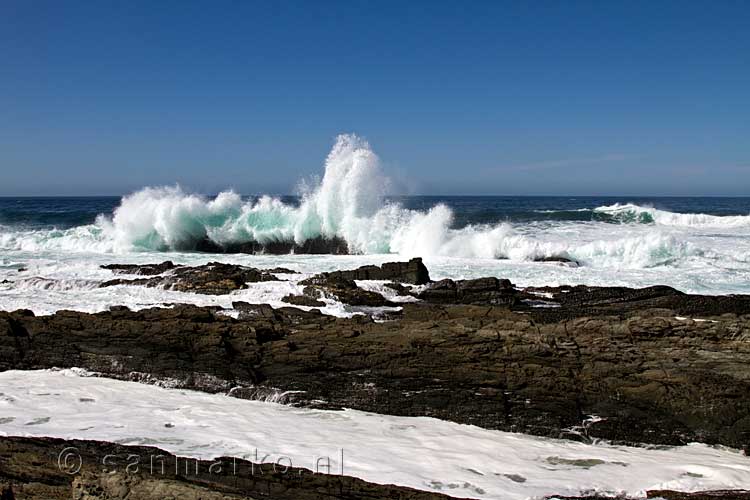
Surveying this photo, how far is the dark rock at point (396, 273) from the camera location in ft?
47.0

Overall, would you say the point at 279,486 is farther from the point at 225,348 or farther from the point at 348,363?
the point at 225,348

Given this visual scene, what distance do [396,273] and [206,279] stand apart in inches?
178

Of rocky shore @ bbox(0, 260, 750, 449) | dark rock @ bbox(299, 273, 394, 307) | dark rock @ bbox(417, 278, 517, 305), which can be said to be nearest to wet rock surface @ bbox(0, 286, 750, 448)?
rocky shore @ bbox(0, 260, 750, 449)

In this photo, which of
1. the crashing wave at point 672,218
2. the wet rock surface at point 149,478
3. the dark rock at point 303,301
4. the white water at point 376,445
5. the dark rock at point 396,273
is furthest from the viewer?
the crashing wave at point 672,218

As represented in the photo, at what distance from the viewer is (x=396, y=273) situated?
48.0ft

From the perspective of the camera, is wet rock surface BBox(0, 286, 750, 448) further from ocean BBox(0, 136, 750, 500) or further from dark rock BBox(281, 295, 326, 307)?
dark rock BBox(281, 295, 326, 307)

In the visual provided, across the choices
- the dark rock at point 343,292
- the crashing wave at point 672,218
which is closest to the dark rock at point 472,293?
the dark rock at point 343,292

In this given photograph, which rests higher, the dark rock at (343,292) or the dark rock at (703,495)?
the dark rock at (343,292)

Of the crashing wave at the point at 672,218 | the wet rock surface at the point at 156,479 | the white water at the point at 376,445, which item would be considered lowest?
the white water at the point at 376,445

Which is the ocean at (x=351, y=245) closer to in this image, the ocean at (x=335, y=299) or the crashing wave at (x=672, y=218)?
the ocean at (x=335, y=299)

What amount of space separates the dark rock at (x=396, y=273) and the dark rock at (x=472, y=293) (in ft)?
2.07

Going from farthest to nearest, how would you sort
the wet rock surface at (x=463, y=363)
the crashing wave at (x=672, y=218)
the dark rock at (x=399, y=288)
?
the crashing wave at (x=672, y=218) < the dark rock at (x=399, y=288) < the wet rock surface at (x=463, y=363)

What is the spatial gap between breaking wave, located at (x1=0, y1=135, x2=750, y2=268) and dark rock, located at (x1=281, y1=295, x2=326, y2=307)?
35.0 feet

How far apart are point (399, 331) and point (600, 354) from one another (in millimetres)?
2712
